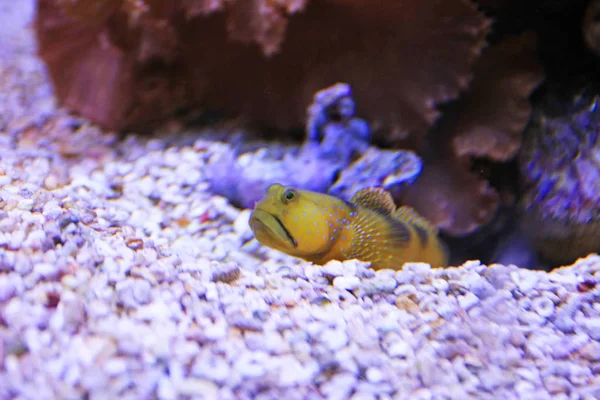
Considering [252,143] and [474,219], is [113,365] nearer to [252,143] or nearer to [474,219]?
[252,143]

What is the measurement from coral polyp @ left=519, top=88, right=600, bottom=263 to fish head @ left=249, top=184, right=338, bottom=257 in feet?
6.47

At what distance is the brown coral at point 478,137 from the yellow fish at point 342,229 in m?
0.68

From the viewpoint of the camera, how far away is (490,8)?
11.5 ft

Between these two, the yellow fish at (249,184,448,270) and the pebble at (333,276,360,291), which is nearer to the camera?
the pebble at (333,276,360,291)

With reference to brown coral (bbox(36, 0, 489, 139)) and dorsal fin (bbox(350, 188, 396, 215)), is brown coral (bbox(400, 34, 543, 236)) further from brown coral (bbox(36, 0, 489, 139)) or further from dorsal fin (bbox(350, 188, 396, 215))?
dorsal fin (bbox(350, 188, 396, 215))

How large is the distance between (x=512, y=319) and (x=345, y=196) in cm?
154

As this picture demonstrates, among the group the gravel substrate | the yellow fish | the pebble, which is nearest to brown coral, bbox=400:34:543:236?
the yellow fish

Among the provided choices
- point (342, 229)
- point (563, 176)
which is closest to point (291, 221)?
point (342, 229)

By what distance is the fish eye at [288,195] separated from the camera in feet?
→ 8.16

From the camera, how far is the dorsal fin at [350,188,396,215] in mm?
2859

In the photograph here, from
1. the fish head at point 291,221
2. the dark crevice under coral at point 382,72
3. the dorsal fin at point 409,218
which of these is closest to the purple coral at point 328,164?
the dark crevice under coral at point 382,72

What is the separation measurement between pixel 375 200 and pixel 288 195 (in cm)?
63

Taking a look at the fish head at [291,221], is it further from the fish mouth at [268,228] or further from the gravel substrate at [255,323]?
the gravel substrate at [255,323]

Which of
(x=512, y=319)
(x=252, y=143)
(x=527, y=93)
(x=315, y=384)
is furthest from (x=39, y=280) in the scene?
(x=527, y=93)
